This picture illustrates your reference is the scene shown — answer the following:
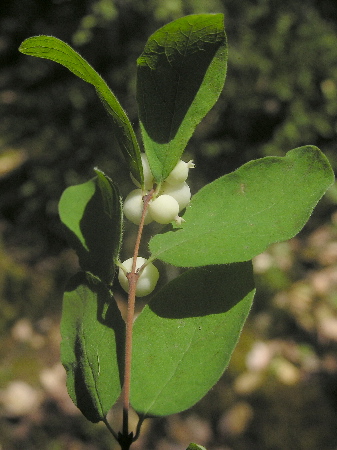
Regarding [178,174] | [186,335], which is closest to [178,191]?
[178,174]

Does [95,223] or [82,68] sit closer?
[82,68]

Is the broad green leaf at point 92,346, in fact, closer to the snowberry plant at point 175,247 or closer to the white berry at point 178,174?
the snowberry plant at point 175,247

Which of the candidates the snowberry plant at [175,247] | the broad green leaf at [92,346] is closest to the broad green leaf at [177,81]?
the snowberry plant at [175,247]

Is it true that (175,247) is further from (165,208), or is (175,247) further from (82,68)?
(82,68)

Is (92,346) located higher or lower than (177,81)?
lower

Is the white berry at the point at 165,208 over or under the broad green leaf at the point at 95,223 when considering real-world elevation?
over

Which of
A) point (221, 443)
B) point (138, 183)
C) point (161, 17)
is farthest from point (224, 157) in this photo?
point (138, 183)

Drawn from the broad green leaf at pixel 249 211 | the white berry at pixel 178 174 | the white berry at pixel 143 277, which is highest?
the white berry at pixel 178 174
